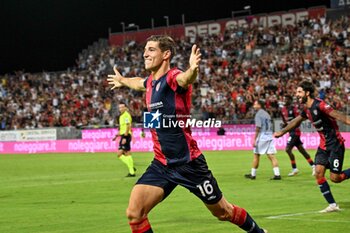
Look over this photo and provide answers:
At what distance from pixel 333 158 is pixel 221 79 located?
34566 millimetres

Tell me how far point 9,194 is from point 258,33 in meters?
35.4

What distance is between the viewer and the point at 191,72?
7387 mm

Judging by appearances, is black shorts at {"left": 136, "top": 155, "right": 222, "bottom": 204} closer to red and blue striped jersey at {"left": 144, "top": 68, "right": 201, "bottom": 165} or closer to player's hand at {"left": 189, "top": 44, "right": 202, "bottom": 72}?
red and blue striped jersey at {"left": 144, "top": 68, "right": 201, "bottom": 165}

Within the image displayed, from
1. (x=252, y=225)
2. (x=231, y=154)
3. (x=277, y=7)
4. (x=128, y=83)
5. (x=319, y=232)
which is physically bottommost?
(x=231, y=154)

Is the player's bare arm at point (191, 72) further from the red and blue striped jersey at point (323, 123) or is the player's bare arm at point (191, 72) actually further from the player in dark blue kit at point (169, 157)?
the red and blue striped jersey at point (323, 123)

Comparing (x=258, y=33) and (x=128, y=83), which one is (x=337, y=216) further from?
(x=258, y=33)

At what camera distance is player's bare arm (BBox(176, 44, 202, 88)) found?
291 inches

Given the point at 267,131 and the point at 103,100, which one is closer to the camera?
the point at 267,131

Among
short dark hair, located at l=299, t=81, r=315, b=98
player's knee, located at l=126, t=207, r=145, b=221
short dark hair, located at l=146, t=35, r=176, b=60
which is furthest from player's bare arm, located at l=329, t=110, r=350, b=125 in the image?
player's knee, located at l=126, t=207, r=145, b=221

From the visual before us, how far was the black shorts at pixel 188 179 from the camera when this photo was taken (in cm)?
800

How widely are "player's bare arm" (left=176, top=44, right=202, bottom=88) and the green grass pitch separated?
4132 millimetres

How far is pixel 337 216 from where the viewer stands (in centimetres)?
1234

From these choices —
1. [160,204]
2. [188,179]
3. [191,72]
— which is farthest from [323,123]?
[191,72]

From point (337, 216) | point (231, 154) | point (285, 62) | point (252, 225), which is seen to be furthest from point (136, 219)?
point (285, 62)
